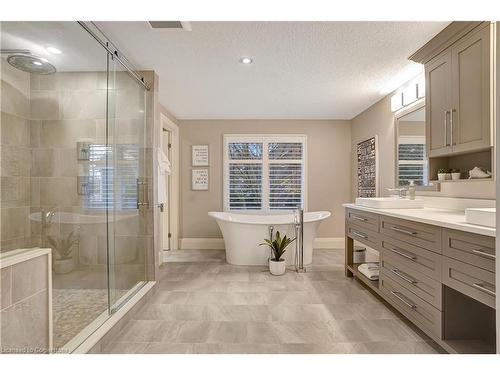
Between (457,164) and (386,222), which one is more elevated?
(457,164)

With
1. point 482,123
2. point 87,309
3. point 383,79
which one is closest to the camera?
point 482,123

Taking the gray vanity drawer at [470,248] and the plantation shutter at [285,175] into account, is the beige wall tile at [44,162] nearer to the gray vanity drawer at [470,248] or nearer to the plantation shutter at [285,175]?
the gray vanity drawer at [470,248]

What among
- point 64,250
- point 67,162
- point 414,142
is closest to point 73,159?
point 67,162

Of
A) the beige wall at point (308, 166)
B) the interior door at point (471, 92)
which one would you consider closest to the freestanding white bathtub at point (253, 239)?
the beige wall at point (308, 166)

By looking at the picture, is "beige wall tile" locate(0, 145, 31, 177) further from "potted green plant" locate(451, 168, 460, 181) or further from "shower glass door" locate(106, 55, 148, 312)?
"potted green plant" locate(451, 168, 460, 181)

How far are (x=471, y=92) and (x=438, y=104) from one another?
33 cm

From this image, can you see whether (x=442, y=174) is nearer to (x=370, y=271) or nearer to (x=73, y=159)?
(x=370, y=271)

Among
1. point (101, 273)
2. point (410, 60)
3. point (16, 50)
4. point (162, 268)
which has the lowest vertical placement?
point (162, 268)

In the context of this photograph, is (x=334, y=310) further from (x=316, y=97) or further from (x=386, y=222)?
(x=316, y=97)

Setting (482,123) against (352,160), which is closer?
(482,123)

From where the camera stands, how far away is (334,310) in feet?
7.45
